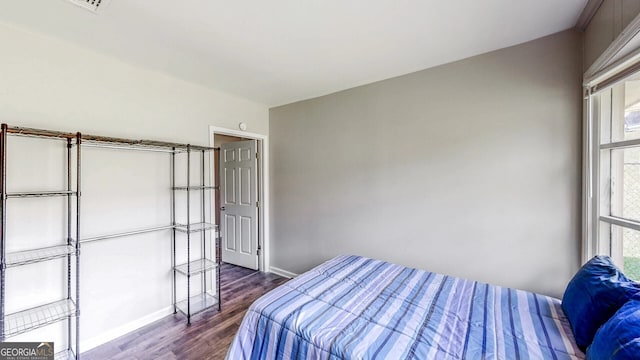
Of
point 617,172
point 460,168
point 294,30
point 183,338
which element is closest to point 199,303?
point 183,338

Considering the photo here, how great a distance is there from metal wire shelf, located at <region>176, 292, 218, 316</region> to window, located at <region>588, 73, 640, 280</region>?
328 cm

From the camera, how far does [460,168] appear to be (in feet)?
7.45

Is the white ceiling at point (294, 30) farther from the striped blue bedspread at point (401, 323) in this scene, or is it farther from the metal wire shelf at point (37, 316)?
the metal wire shelf at point (37, 316)

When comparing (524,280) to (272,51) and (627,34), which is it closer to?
(627,34)

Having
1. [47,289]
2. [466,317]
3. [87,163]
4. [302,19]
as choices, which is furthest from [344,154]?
[47,289]

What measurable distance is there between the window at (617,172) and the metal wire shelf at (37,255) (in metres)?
3.52

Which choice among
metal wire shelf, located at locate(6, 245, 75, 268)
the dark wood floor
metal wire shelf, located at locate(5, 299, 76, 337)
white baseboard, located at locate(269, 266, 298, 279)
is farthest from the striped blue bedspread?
white baseboard, located at locate(269, 266, 298, 279)

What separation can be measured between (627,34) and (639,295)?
1.17 meters

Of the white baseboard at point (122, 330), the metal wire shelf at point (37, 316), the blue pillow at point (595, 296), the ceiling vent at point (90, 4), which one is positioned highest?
the ceiling vent at point (90, 4)

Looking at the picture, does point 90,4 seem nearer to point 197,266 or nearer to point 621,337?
point 197,266

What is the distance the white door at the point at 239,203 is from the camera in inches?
146

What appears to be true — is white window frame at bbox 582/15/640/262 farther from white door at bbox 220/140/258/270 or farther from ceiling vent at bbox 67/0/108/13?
white door at bbox 220/140/258/270

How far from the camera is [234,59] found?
2.24m

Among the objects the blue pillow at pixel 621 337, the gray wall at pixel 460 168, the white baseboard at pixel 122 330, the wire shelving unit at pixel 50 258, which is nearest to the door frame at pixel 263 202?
the gray wall at pixel 460 168
